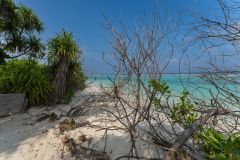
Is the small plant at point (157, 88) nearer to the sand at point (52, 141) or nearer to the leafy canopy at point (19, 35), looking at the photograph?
the sand at point (52, 141)

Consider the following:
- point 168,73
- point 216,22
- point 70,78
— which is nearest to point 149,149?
point 168,73

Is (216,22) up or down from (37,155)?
up

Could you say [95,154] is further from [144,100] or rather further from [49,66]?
[49,66]

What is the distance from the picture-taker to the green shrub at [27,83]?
21.0 feet

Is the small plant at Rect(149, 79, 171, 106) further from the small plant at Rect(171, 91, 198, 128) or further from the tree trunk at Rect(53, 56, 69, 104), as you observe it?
the tree trunk at Rect(53, 56, 69, 104)

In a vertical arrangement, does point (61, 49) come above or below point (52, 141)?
above

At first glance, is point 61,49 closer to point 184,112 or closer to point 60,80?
point 60,80

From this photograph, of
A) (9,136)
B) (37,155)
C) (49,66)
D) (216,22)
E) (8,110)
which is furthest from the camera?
(49,66)

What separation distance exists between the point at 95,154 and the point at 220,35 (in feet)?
7.22

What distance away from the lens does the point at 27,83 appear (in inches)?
254

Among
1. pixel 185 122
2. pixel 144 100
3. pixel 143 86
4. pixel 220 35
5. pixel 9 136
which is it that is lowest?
pixel 9 136

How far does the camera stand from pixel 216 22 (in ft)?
7.29

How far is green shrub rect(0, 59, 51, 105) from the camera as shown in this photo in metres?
6.41

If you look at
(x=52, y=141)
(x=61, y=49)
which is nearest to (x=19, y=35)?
(x=61, y=49)
